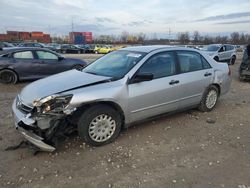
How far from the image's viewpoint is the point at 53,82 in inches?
167

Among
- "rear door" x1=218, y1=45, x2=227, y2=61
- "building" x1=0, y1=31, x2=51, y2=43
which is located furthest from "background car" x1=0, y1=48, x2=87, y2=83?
"building" x1=0, y1=31, x2=51, y2=43

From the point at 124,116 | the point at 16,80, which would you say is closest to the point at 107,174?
the point at 124,116

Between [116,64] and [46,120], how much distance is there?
1.80m

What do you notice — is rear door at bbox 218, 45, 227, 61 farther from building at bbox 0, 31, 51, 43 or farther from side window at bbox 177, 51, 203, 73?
building at bbox 0, 31, 51, 43

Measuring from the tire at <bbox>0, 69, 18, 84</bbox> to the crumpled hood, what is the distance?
5465 millimetres

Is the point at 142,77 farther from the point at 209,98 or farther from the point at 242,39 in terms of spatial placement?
the point at 242,39

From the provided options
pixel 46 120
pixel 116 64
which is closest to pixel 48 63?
pixel 116 64

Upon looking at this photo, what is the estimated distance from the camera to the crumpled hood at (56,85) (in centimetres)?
382

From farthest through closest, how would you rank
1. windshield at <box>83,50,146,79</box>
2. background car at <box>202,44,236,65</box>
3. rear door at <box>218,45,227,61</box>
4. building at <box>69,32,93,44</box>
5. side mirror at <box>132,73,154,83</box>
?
1. building at <box>69,32,93,44</box>
2. rear door at <box>218,45,227,61</box>
3. background car at <box>202,44,236,65</box>
4. windshield at <box>83,50,146,79</box>
5. side mirror at <box>132,73,154,83</box>

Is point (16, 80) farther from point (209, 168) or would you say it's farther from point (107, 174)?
point (209, 168)

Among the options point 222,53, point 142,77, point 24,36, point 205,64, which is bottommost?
point 142,77

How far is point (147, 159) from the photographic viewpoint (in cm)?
372

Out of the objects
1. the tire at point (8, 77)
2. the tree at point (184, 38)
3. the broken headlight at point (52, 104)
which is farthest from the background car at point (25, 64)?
the tree at point (184, 38)

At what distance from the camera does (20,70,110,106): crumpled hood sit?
3818mm
